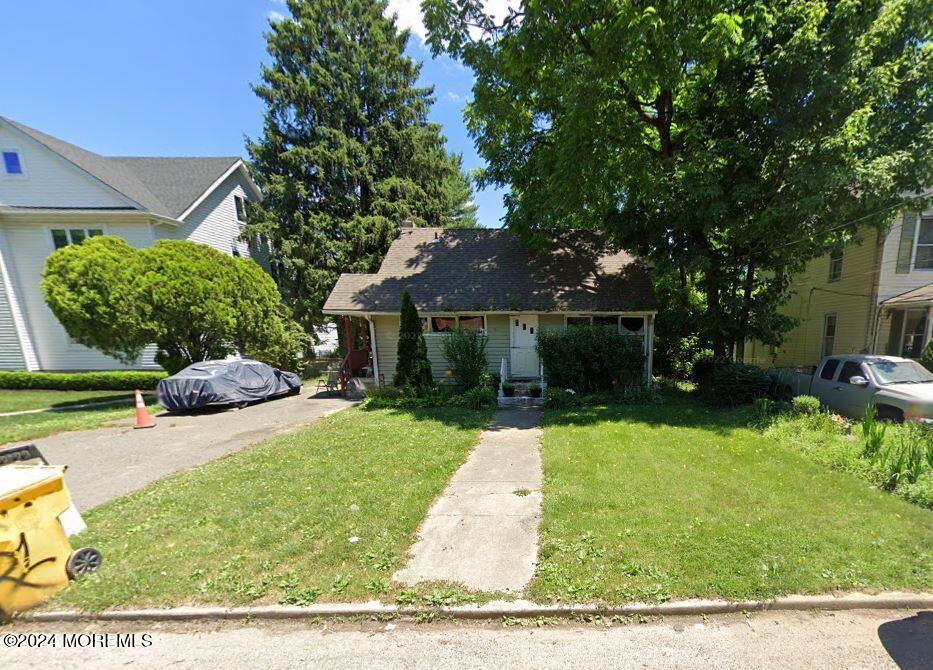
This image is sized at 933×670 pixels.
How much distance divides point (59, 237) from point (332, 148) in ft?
40.0

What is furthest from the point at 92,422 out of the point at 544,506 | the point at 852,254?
the point at 852,254

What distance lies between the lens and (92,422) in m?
9.56

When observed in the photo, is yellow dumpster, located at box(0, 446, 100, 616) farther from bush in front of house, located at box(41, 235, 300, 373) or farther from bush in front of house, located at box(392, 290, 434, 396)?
bush in front of house, located at box(41, 235, 300, 373)

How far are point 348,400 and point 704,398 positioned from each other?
1080cm

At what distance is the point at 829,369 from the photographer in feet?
26.1

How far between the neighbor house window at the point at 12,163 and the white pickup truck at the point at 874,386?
28.6 m

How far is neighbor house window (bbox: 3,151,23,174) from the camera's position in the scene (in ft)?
48.5

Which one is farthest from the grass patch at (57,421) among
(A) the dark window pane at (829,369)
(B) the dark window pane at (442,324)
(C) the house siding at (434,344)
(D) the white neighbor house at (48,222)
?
(A) the dark window pane at (829,369)

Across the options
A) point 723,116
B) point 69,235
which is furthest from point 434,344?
point 69,235

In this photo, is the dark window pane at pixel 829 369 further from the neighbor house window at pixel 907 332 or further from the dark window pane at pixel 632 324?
the neighbor house window at pixel 907 332

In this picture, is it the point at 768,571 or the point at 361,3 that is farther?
the point at 361,3

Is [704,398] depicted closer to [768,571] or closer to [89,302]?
[768,571]

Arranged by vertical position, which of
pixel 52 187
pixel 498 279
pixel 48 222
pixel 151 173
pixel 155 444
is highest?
pixel 151 173

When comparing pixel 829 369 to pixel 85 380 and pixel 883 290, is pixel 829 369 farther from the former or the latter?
pixel 85 380
